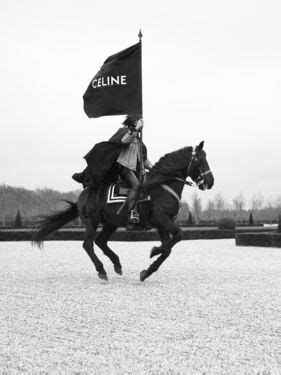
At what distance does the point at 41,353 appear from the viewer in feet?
14.8

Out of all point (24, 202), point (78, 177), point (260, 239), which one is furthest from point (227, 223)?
point (24, 202)

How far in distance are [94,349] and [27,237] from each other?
68.5 ft

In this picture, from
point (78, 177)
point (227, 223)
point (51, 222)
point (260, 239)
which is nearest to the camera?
point (78, 177)

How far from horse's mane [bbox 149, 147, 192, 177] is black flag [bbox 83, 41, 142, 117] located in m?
1.15

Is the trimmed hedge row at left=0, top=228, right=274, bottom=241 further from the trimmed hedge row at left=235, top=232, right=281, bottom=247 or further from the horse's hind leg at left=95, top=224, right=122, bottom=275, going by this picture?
the horse's hind leg at left=95, top=224, right=122, bottom=275

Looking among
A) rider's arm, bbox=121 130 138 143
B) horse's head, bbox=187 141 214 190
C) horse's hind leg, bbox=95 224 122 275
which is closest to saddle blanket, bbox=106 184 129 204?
rider's arm, bbox=121 130 138 143

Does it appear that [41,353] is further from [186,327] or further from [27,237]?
[27,237]

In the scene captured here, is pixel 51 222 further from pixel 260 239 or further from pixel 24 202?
pixel 24 202

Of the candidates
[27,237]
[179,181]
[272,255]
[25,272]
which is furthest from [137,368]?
[27,237]

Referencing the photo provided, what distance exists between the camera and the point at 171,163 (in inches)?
358

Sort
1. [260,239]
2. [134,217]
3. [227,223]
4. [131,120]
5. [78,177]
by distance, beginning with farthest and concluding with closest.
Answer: [227,223] < [260,239] < [78,177] < [131,120] < [134,217]

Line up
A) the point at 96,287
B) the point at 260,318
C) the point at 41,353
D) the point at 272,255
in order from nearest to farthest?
the point at 41,353
the point at 260,318
the point at 96,287
the point at 272,255

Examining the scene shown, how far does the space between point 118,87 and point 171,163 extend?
198cm

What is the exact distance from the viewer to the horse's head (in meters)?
8.91
